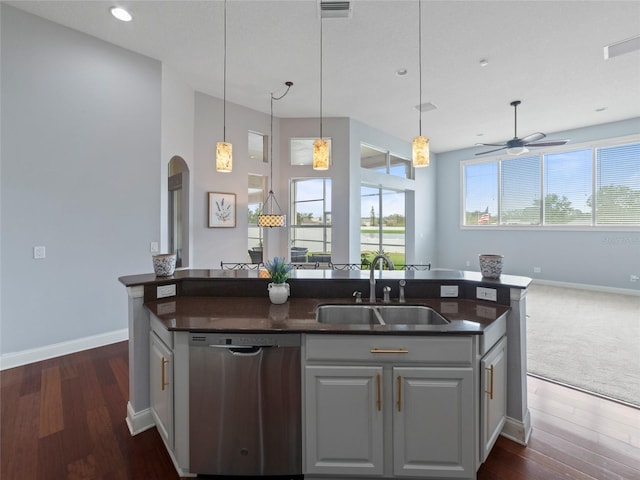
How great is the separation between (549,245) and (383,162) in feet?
14.2

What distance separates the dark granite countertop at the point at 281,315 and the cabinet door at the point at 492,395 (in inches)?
8.9

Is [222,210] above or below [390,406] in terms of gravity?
above

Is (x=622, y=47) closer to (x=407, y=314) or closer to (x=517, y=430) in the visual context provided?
(x=407, y=314)

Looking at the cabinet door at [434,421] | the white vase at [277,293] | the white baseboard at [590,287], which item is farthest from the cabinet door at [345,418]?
the white baseboard at [590,287]

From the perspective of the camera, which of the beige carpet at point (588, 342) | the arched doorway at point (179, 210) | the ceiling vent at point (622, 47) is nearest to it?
the beige carpet at point (588, 342)

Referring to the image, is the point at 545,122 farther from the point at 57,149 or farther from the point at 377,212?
the point at 57,149

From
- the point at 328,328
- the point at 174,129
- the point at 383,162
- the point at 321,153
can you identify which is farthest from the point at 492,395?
the point at 383,162

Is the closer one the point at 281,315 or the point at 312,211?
the point at 281,315

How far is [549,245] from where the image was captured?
7.12 meters

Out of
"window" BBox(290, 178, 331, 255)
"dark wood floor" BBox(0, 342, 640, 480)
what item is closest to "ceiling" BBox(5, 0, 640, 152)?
"window" BBox(290, 178, 331, 255)

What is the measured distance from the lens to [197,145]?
501 cm

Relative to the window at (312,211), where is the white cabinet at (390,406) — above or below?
below

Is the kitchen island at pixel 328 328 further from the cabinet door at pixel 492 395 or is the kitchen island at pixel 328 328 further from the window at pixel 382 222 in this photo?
the window at pixel 382 222

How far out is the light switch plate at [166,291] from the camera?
218 centimetres
